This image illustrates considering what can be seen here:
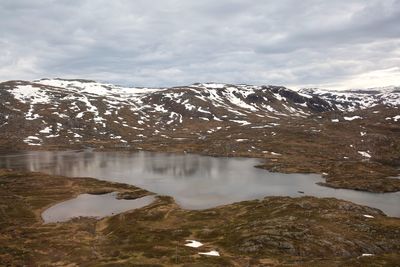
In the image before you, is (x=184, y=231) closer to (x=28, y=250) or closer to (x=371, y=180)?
(x=28, y=250)

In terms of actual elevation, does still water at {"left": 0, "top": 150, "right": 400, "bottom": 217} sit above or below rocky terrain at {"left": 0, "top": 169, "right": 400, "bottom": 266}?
below

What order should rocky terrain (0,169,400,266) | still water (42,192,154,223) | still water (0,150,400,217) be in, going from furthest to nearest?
still water (0,150,400,217) < still water (42,192,154,223) < rocky terrain (0,169,400,266)

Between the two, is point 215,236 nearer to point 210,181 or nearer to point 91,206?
point 91,206

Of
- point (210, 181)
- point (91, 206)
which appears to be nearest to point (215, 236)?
point (91, 206)

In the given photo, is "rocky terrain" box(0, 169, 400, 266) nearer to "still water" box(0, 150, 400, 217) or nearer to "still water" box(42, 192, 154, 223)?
"still water" box(42, 192, 154, 223)

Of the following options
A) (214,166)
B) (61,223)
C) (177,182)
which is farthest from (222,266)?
(214,166)

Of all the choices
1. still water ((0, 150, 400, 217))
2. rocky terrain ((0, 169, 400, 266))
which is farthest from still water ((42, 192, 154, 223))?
still water ((0, 150, 400, 217))

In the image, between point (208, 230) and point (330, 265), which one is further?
point (208, 230)
